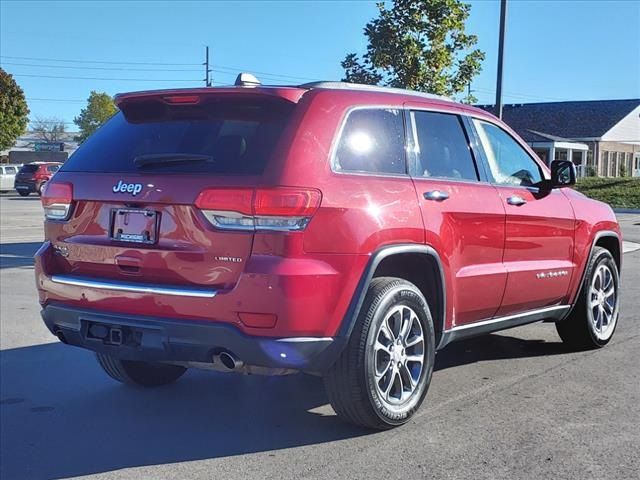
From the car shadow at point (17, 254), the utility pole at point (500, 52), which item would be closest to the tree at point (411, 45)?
the utility pole at point (500, 52)

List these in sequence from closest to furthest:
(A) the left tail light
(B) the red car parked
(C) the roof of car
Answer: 1. (C) the roof of car
2. (A) the left tail light
3. (B) the red car parked

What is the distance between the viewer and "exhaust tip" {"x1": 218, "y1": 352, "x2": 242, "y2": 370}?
12.8 feet

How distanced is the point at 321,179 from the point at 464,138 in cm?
164

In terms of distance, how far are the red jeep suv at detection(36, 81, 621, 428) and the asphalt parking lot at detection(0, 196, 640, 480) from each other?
0.36 metres

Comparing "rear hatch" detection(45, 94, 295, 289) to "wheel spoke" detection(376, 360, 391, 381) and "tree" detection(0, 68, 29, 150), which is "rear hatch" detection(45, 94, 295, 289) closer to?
"wheel spoke" detection(376, 360, 391, 381)

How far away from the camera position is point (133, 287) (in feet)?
13.3

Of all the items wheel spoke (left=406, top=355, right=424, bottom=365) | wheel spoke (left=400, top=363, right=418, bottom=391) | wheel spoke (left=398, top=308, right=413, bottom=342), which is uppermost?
wheel spoke (left=398, top=308, right=413, bottom=342)

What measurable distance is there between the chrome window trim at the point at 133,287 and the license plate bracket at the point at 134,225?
0.24 m

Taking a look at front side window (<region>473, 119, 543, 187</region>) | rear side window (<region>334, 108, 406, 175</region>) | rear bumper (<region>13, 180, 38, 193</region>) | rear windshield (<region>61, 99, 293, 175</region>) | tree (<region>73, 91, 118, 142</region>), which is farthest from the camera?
tree (<region>73, 91, 118, 142</region>)

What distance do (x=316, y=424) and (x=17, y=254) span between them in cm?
1074

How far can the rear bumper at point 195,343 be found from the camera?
3.81 metres

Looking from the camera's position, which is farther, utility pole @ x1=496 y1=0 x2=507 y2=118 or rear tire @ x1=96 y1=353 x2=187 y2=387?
utility pole @ x1=496 y1=0 x2=507 y2=118

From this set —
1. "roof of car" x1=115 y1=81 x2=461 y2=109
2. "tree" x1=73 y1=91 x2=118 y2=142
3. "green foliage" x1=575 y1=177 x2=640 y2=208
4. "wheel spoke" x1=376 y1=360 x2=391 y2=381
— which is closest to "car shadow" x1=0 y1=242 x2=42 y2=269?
"roof of car" x1=115 y1=81 x2=461 y2=109

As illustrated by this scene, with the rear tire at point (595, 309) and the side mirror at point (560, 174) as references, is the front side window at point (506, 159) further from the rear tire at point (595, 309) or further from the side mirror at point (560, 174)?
the rear tire at point (595, 309)
